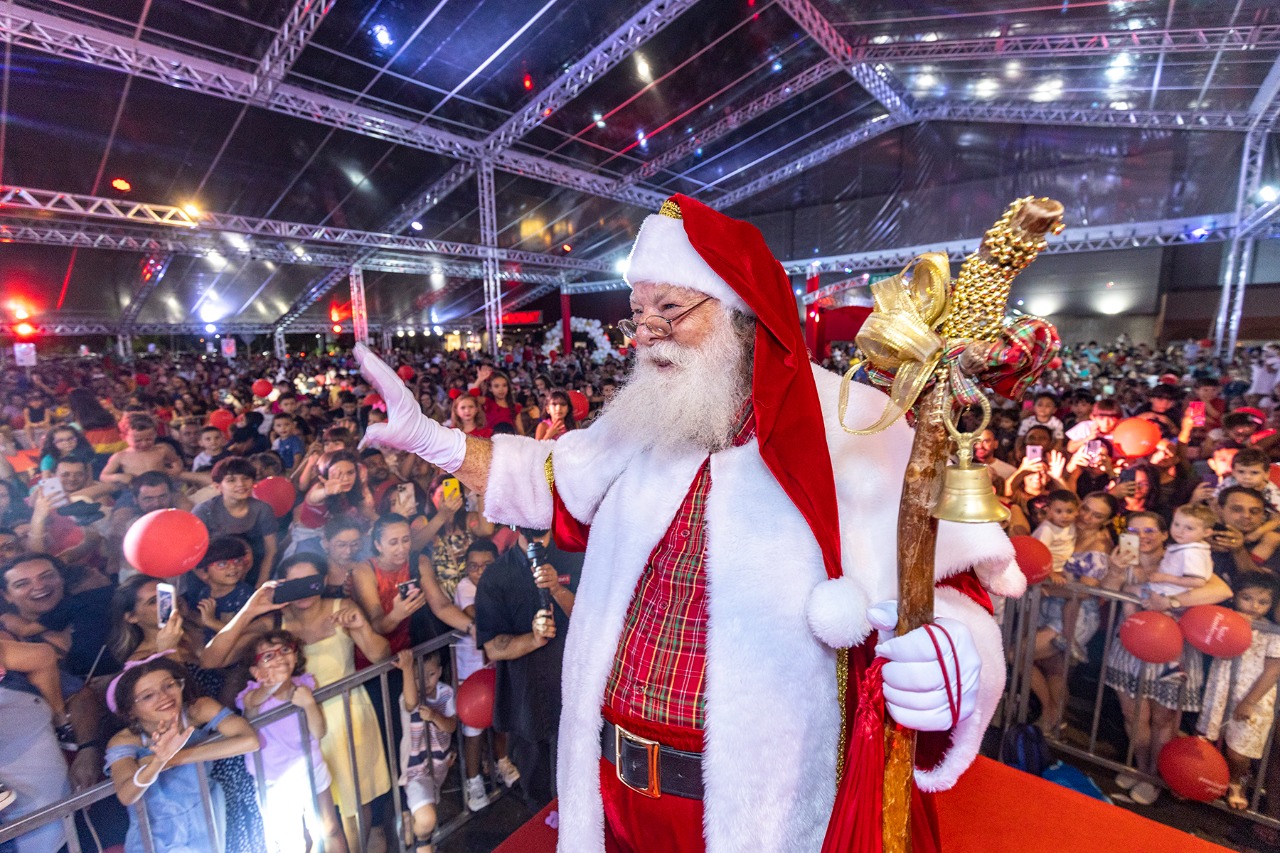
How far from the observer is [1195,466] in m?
5.32

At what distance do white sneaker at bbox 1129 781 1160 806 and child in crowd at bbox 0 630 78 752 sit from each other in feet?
16.3

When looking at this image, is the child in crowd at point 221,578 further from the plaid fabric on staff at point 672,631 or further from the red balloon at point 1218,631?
the red balloon at point 1218,631

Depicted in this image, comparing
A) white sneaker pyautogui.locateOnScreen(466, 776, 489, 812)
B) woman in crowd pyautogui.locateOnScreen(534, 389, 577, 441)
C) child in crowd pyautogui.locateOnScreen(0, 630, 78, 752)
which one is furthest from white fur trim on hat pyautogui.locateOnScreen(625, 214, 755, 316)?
woman in crowd pyautogui.locateOnScreen(534, 389, 577, 441)

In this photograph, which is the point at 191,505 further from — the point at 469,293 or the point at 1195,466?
the point at 469,293

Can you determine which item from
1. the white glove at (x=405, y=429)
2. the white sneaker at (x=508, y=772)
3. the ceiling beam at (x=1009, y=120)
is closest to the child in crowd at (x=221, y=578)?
the white sneaker at (x=508, y=772)

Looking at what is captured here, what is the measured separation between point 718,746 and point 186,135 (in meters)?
14.3

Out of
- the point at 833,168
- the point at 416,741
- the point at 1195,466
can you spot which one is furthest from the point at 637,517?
the point at 833,168

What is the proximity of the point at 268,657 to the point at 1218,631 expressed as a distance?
434 centimetres

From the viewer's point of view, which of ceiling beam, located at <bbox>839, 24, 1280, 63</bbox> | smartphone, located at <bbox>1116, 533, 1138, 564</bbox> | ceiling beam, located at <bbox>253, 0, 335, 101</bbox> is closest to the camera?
smartphone, located at <bbox>1116, 533, 1138, 564</bbox>

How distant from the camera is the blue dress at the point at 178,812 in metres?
2.18

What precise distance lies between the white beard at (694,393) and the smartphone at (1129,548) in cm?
324

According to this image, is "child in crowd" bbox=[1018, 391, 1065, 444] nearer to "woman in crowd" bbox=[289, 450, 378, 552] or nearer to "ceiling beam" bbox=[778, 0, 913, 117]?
"woman in crowd" bbox=[289, 450, 378, 552]

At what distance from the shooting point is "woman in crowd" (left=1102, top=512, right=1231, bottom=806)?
10.4 ft

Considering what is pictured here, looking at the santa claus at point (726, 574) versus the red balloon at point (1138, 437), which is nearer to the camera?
the santa claus at point (726, 574)
